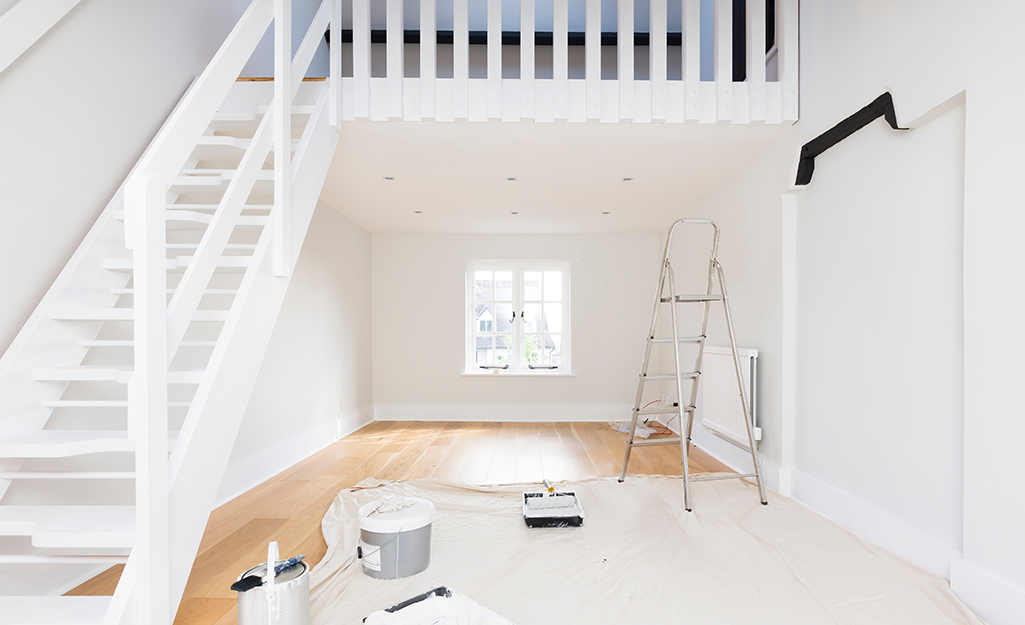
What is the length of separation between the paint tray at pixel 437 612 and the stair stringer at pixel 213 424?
607 mm

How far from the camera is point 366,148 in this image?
3.63 metres

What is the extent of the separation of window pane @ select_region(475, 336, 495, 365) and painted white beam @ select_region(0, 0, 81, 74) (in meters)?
5.08

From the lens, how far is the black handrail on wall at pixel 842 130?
2.40 metres

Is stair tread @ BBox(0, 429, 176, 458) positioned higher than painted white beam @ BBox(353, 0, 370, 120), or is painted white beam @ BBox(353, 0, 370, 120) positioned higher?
painted white beam @ BBox(353, 0, 370, 120)

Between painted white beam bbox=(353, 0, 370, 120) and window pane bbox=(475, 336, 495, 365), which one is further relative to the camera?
window pane bbox=(475, 336, 495, 365)

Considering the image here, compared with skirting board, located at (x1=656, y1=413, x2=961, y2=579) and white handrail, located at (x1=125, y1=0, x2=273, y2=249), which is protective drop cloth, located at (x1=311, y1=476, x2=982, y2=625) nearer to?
skirting board, located at (x1=656, y1=413, x2=961, y2=579)

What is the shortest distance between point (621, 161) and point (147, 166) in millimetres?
3007

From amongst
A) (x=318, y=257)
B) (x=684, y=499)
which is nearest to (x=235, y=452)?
(x=318, y=257)

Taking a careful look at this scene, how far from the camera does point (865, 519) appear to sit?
2.59 m

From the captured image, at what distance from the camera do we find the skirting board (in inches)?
86.3

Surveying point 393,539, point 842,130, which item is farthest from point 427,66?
point 393,539

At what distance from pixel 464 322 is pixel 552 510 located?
12.8 ft

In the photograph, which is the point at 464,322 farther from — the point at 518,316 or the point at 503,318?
the point at 518,316

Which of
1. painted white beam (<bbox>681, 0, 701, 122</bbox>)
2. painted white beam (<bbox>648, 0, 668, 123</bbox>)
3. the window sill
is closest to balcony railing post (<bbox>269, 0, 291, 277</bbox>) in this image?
painted white beam (<bbox>648, 0, 668, 123</bbox>)
